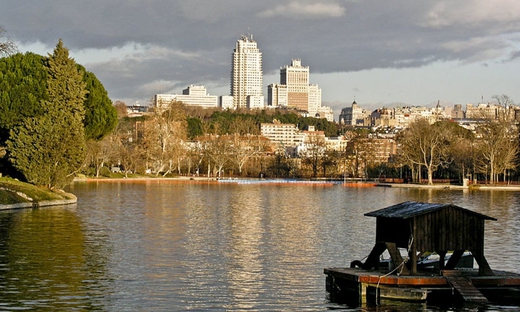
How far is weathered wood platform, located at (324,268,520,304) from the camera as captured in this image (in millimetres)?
21031

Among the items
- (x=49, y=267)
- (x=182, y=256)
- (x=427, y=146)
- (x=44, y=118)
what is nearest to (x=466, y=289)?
(x=182, y=256)

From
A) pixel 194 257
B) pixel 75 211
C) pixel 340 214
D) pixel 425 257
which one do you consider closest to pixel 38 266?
pixel 194 257

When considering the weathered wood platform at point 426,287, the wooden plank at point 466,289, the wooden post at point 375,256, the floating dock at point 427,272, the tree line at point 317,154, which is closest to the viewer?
the wooden plank at point 466,289

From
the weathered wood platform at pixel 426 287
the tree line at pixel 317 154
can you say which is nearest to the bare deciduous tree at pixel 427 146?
the tree line at pixel 317 154

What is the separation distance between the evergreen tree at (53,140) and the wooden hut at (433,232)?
A: 39441mm

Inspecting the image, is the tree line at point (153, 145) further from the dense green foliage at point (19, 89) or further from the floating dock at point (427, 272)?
the floating dock at point (427, 272)

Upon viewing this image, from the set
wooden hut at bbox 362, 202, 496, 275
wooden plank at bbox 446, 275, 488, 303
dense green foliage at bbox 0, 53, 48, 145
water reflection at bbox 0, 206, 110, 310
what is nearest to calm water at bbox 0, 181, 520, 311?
water reflection at bbox 0, 206, 110, 310

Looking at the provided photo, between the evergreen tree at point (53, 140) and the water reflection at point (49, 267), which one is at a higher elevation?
the evergreen tree at point (53, 140)

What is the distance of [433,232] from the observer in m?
21.9

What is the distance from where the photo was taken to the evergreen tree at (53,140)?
57000mm

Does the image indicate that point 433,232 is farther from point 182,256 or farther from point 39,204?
point 39,204

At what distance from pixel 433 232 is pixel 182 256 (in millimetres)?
11636

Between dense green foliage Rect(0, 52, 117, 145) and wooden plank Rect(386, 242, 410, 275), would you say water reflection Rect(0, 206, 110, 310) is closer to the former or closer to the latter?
wooden plank Rect(386, 242, 410, 275)

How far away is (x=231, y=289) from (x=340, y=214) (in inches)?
1249
